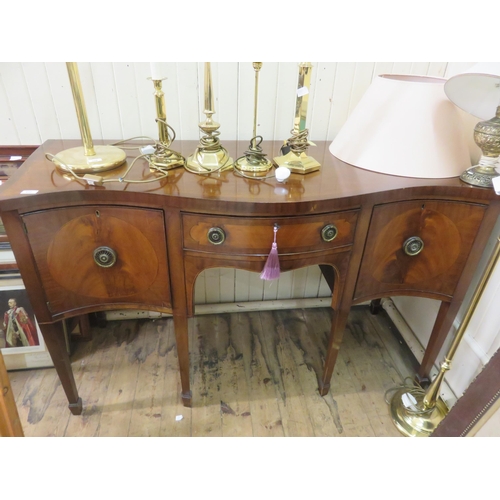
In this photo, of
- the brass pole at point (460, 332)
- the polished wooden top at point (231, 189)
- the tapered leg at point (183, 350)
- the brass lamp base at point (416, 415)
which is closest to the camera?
the polished wooden top at point (231, 189)

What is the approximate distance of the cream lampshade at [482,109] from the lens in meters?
0.92

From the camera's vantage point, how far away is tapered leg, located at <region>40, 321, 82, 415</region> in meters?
1.04

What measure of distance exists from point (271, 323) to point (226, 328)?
Answer: 202mm

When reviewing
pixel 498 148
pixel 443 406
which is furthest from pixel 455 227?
pixel 443 406

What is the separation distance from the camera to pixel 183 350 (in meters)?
1.14

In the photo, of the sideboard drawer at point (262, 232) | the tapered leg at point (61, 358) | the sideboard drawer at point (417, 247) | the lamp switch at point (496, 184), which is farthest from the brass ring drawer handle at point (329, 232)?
the tapered leg at point (61, 358)

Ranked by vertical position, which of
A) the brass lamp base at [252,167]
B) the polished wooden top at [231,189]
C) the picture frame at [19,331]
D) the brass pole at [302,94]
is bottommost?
the picture frame at [19,331]

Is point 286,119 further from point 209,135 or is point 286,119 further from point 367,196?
point 367,196

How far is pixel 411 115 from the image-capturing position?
98cm

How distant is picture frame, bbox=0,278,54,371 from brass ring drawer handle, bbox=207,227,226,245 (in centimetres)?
76

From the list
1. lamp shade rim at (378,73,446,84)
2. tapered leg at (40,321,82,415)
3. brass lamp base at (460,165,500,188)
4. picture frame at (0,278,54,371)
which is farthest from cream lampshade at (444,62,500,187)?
picture frame at (0,278,54,371)

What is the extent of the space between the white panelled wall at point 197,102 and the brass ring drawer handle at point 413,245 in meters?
0.27

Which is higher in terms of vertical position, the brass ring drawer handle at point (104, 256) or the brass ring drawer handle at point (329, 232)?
the brass ring drawer handle at point (329, 232)

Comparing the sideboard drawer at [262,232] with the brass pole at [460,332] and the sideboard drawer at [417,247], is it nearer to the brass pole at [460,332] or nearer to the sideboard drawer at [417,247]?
the sideboard drawer at [417,247]
